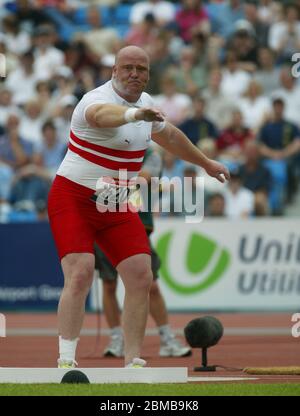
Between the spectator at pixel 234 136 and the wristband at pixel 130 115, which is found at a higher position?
the spectator at pixel 234 136

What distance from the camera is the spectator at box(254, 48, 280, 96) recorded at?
22391 millimetres

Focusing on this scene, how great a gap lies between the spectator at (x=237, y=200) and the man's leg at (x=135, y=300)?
10.0m

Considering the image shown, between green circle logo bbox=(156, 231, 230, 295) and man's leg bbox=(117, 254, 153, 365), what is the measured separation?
346 inches

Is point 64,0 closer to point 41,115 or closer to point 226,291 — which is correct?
point 41,115

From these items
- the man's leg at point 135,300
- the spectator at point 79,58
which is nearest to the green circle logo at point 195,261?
the spectator at point 79,58

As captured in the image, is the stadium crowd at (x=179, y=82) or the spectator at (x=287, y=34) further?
the spectator at (x=287, y=34)

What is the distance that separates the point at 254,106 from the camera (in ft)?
71.3

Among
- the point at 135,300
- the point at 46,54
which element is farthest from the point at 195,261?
the point at 135,300

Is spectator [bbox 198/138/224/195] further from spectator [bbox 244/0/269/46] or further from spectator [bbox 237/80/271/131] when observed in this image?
spectator [bbox 244/0/269/46]

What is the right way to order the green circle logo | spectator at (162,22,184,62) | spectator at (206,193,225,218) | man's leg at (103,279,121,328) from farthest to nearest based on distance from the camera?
spectator at (162,22,184,62) → spectator at (206,193,225,218) → the green circle logo → man's leg at (103,279,121,328)

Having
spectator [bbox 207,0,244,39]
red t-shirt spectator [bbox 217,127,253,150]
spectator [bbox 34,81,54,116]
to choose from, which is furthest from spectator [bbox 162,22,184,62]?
red t-shirt spectator [bbox 217,127,253,150]

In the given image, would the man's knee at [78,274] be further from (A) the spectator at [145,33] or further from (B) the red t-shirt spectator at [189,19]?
(B) the red t-shirt spectator at [189,19]

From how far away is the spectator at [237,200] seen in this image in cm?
1953
